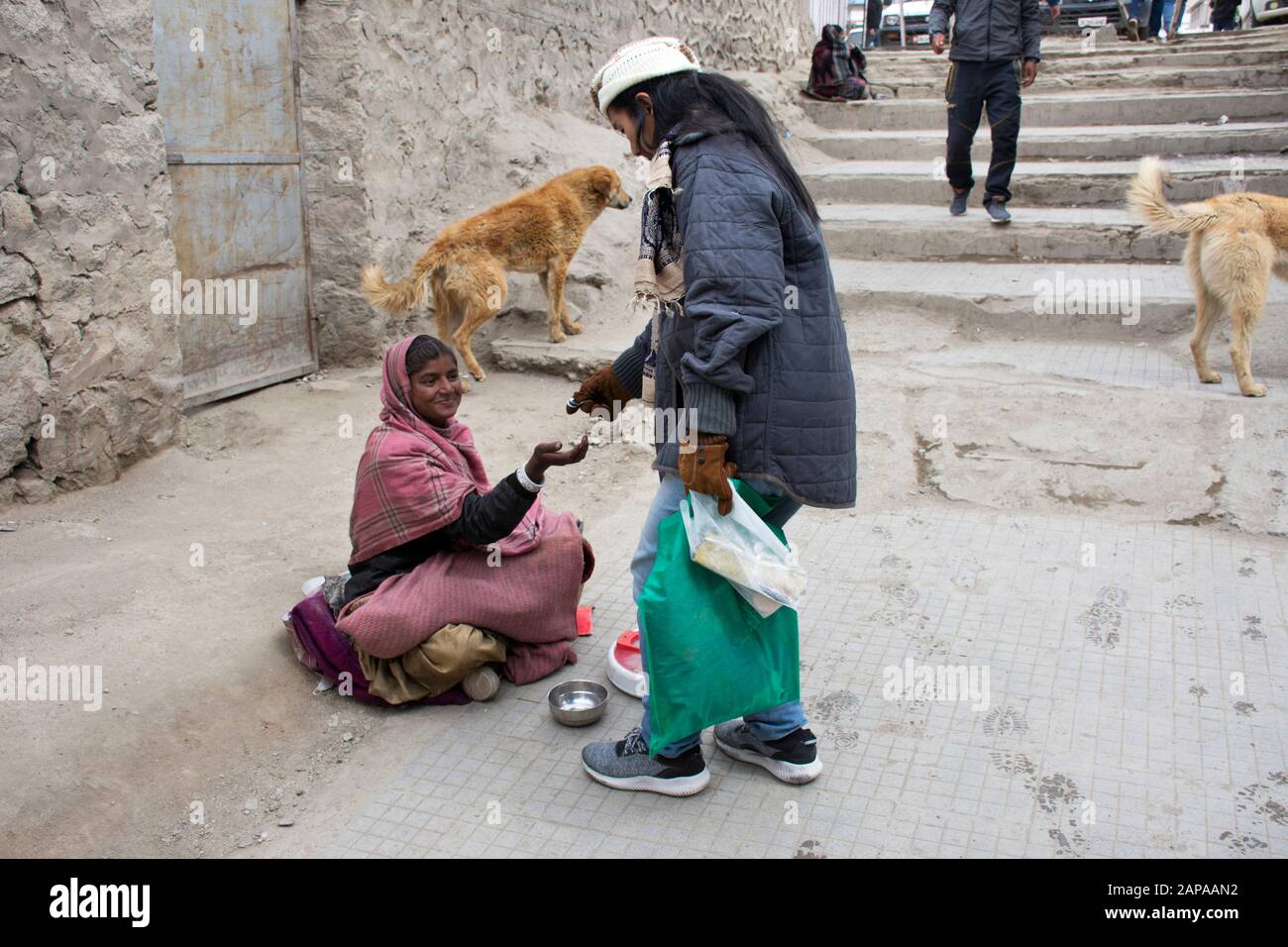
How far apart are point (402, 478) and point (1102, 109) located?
9157mm

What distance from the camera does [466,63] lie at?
697 centimetres

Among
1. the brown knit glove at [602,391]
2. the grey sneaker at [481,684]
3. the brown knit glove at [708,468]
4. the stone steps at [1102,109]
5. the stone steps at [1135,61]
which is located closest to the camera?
the brown knit glove at [708,468]

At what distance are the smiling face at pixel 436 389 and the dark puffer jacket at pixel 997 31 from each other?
5810mm

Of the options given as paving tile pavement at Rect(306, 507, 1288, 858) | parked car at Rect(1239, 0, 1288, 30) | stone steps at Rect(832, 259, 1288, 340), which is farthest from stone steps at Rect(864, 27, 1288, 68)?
paving tile pavement at Rect(306, 507, 1288, 858)

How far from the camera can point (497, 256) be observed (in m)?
6.18

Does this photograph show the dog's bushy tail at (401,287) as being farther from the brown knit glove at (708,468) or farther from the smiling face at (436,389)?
the brown knit glove at (708,468)

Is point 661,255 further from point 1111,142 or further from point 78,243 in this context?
point 1111,142

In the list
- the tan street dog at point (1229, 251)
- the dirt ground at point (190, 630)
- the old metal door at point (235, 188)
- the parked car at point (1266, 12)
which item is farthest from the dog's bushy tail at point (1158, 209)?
the parked car at point (1266, 12)

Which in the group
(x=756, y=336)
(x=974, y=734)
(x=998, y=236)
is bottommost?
(x=974, y=734)

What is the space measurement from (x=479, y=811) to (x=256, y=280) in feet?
13.8

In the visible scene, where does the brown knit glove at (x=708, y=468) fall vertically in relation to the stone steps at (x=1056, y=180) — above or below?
below

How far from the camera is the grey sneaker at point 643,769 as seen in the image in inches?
108

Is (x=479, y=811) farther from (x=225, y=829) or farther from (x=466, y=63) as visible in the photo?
(x=466, y=63)

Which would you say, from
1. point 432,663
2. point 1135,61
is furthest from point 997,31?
point 432,663
